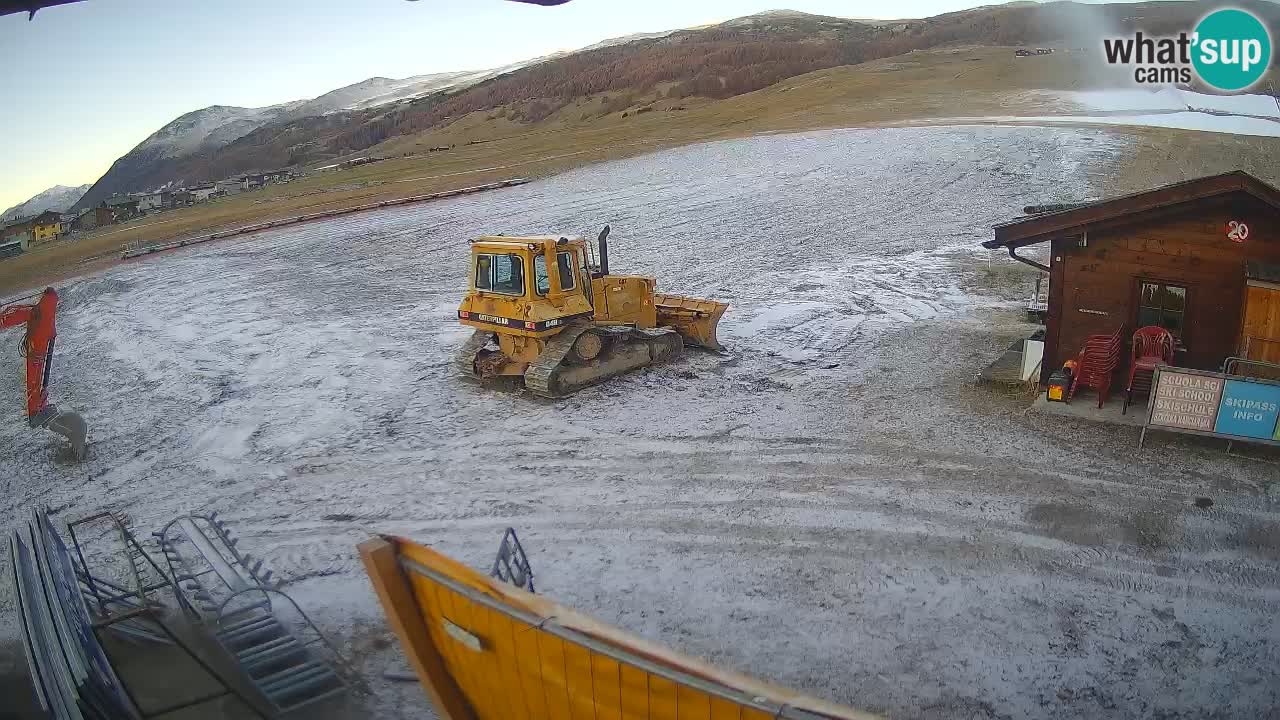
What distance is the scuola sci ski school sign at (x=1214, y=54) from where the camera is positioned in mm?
42438

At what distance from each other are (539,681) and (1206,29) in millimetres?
56400

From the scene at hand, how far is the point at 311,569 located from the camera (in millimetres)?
8953

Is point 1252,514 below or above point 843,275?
below

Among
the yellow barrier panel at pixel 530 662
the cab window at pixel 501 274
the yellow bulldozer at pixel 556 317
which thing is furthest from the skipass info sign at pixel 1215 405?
the yellow barrier panel at pixel 530 662

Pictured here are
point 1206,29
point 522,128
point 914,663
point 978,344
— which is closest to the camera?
point 914,663

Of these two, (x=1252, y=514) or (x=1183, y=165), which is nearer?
(x=1252, y=514)

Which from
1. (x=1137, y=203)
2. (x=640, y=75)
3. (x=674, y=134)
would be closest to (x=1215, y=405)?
(x=1137, y=203)

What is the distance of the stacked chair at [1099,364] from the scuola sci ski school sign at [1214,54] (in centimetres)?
3784

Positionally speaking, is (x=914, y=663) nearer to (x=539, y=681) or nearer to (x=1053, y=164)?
(x=539, y=681)

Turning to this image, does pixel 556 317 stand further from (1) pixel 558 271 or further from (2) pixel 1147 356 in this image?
(2) pixel 1147 356

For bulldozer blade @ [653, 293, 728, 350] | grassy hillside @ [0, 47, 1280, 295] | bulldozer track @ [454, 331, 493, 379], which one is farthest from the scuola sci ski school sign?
bulldozer track @ [454, 331, 493, 379]

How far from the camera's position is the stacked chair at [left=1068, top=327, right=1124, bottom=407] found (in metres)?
11.9

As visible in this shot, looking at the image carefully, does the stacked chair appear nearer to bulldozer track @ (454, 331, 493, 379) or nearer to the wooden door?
the wooden door

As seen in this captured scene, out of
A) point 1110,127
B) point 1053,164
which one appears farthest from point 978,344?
point 1110,127
